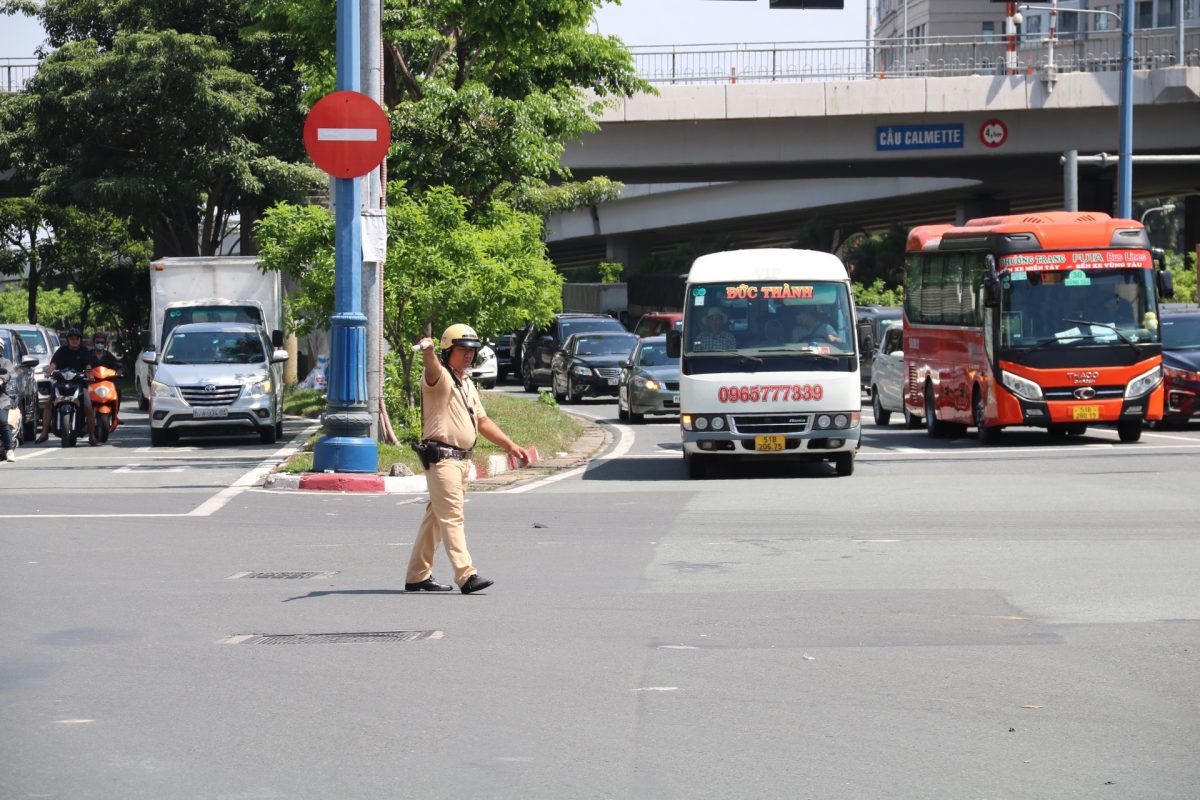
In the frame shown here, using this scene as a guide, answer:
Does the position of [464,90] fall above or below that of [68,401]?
above

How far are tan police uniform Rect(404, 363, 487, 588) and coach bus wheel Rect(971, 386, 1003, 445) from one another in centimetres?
1384

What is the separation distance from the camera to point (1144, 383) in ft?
72.8

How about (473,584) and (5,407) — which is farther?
(5,407)

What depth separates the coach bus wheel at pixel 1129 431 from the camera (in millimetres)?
22922

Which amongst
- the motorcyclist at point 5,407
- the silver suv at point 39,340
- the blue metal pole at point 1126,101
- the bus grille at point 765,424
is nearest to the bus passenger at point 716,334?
the bus grille at point 765,424

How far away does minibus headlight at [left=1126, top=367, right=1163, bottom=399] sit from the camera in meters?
22.1

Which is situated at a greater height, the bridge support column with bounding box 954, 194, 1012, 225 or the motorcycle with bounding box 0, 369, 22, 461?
the bridge support column with bounding box 954, 194, 1012, 225

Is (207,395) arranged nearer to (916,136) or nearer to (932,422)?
(932,422)

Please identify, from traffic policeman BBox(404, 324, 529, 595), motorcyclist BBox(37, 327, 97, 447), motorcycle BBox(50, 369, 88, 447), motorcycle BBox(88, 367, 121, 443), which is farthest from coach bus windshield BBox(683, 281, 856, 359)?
motorcyclist BBox(37, 327, 97, 447)

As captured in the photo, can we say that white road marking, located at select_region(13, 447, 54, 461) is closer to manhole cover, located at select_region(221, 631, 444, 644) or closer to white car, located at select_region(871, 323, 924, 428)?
white car, located at select_region(871, 323, 924, 428)

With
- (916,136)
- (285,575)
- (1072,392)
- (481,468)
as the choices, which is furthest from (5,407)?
(916,136)

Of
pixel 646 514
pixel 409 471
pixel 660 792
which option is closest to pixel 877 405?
pixel 409 471

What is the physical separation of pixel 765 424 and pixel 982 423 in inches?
221

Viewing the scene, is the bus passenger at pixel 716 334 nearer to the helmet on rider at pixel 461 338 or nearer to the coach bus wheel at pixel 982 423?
the coach bus wheel at pixel 982 423
